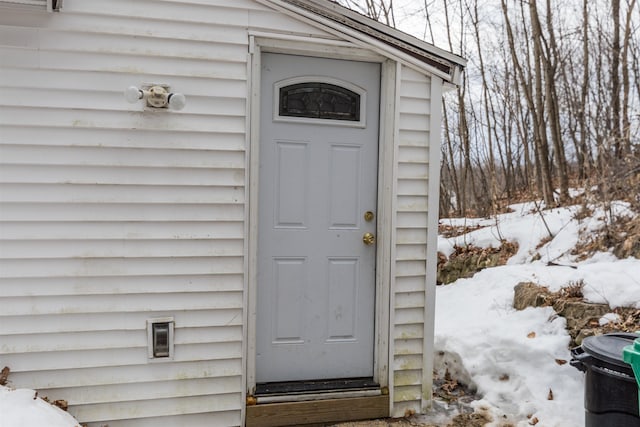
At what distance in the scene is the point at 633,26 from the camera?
9227mm

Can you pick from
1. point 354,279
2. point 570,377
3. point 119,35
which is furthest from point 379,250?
point 119,35

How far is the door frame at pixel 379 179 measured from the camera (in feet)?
10.3

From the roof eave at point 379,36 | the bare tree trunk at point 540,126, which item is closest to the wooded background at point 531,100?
the bare tree trunk at point 540,126

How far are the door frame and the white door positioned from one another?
0.06m

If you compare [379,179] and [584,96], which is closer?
[379,179]

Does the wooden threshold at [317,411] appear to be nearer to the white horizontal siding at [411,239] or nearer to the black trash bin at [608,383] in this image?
the white horizontal siding at [411,239]

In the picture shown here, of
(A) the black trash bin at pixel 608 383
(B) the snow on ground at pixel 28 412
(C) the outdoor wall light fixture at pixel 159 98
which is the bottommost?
(B) the snow on ground at pixel 28 412

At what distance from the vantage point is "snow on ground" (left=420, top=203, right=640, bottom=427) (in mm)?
3416

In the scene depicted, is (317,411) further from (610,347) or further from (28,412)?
(610,347)

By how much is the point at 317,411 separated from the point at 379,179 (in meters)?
1.64

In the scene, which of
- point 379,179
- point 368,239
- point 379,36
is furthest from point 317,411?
point 379,36

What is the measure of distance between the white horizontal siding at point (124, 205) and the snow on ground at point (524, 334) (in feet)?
6.46

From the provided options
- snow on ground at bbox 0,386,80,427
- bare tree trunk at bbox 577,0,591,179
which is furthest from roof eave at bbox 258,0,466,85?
bare tree trunk at bbox 577,0,591,179

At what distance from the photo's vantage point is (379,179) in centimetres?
342
